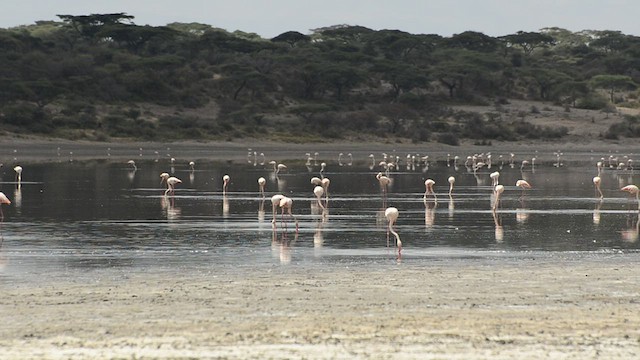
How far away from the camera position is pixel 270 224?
23.2m

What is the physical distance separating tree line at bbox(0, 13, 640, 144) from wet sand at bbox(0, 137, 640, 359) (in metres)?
58.9

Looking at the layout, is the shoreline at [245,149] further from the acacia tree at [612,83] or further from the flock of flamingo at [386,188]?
the acacia tree at [612,83]

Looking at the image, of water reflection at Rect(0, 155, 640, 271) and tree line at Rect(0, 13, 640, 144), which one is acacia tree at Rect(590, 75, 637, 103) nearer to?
tree line at Rect(0, 13, 640, 144)

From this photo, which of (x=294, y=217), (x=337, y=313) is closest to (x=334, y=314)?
(x=337, y=313)

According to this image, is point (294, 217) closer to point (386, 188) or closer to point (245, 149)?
point (386, 188)

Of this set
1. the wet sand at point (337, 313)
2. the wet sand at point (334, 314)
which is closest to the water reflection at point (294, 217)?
the wet sand at point (337, 313)

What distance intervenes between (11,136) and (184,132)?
12417 millimetres

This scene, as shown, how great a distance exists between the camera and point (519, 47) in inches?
5531

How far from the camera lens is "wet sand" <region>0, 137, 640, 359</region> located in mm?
10086

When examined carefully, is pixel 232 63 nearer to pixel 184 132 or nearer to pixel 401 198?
pixel 184 132

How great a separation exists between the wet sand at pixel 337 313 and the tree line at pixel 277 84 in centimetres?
5895

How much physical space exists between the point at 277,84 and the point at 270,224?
2900 inches

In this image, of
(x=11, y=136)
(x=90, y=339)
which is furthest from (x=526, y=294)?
(x=11, y=136)

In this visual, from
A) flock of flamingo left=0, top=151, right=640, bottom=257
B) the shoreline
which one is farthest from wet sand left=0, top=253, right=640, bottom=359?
the shoreline
